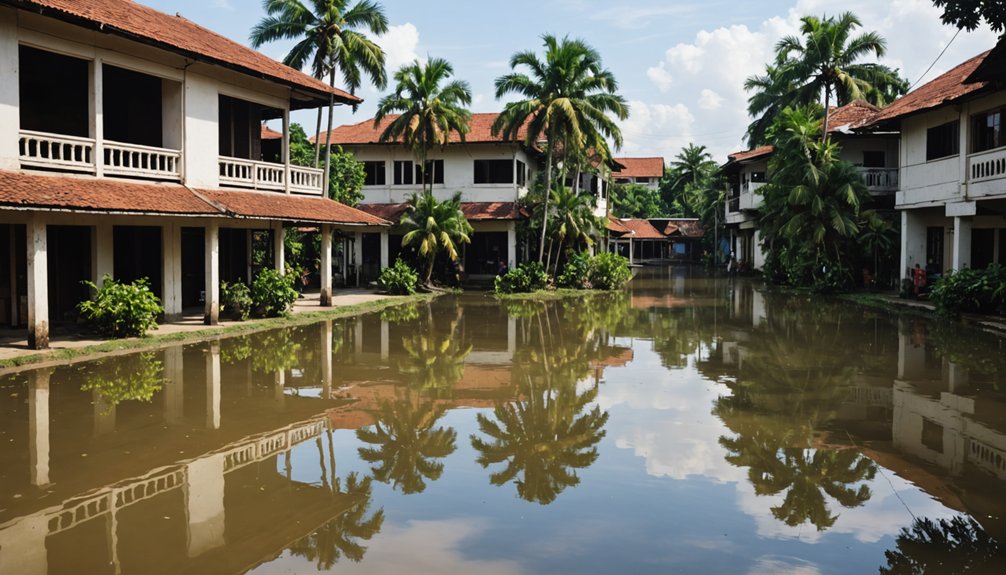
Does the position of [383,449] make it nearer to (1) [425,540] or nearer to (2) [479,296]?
(1) [425,540]

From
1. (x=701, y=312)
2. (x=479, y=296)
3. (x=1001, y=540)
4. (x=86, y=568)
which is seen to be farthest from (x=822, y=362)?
A: (x=479, y=296)

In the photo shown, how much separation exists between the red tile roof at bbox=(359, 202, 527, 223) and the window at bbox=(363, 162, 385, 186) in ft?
4.14

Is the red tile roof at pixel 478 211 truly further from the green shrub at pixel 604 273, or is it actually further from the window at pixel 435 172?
the green shrub at pixel 604 273

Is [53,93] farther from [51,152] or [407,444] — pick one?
[407,444]

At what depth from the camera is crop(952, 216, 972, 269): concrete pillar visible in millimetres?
23016

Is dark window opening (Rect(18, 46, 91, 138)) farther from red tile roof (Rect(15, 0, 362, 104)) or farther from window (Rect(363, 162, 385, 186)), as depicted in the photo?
window (Rect(363, 162, 385, 186))

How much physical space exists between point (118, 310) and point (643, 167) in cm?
8438

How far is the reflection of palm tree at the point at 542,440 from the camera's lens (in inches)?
315

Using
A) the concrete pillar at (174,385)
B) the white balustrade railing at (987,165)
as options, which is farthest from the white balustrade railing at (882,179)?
the concrete pillar at (174,385)

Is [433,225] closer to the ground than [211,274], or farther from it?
farther from it

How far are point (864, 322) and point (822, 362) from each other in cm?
747

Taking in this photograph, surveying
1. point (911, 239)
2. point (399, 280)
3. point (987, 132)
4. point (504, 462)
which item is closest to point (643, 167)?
point (911, 239)

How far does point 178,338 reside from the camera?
16.6 meters

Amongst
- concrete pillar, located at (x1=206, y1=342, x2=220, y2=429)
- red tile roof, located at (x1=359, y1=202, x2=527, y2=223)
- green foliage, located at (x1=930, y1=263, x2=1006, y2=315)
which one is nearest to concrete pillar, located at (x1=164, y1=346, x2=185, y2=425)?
concrete pillar, located at (x1=206, y1=342, x2=220, y2=429)
